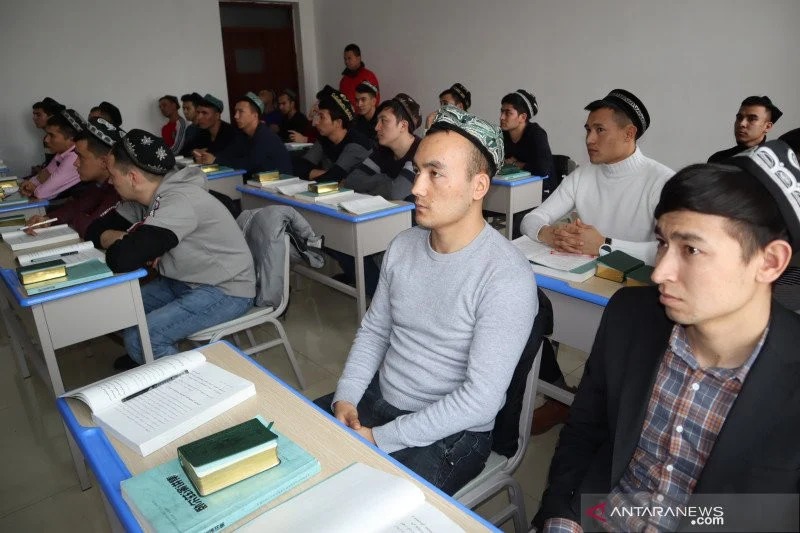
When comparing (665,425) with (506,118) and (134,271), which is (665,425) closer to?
(134,271)

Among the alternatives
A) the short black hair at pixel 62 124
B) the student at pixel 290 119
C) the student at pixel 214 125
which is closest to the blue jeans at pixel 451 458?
the short black hair at pixel 62 124

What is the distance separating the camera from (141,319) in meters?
2.11

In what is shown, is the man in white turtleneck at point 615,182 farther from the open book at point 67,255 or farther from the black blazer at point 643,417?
the open book at point 67,255

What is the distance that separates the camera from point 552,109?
19.6ft

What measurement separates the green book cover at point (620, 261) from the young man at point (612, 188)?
A: 221 mm

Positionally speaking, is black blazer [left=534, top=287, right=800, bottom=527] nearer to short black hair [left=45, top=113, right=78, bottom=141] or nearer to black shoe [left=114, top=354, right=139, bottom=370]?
black shoe [left=114, top=354, right=139, bottom=370]

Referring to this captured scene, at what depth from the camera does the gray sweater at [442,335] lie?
1.25 m

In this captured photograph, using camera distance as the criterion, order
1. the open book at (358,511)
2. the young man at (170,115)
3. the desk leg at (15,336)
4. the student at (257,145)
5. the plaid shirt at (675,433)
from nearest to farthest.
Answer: the open book at (358,511)
the plaid shirt at (675,433)
the desk leg at (15,336)
the student at (257,145)
the young man at (170,115)

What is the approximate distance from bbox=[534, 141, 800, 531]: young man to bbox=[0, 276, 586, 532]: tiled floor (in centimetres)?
86

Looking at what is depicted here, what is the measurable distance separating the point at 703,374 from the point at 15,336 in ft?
10.2

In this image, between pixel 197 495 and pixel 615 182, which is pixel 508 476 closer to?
pixel 197 495

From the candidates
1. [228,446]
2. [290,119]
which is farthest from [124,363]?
[290,119]

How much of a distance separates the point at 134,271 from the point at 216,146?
11.2ft

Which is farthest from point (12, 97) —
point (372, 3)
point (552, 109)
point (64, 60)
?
point (552, 109)
